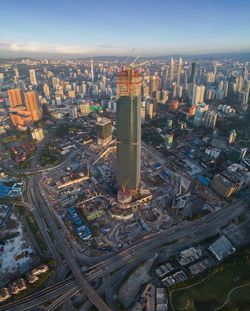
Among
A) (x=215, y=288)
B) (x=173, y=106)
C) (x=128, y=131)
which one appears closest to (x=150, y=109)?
(x=173, y=106)

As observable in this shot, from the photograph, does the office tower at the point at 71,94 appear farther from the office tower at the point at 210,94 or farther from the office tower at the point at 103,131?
the office tower at the point at 210,94

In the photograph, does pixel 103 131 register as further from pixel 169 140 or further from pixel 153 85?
pixel 153 85

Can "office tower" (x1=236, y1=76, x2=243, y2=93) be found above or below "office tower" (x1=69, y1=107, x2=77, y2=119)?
above

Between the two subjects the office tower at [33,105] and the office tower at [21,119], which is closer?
the office tower at [21,119]

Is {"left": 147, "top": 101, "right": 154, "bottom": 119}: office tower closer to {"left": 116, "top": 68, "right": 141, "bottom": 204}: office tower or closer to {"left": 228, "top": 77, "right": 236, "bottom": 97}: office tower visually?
{"left": 116, "top": 68, "right": 141, "bottom": 204}: office tower

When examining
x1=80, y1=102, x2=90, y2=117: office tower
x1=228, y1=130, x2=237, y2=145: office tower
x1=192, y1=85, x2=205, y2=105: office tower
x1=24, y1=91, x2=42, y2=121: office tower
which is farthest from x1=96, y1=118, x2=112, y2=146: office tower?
x1=192, y1=85, x2=205, y2=105: office tower

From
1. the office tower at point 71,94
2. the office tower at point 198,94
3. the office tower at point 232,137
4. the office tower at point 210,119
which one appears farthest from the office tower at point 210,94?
the office tower at point 71,94
